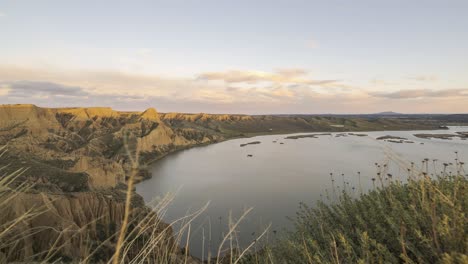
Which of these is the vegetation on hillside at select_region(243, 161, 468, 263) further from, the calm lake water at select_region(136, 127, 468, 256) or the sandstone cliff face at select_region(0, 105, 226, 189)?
the sandstone cliff face at select_region(0, 105, 226, 189)

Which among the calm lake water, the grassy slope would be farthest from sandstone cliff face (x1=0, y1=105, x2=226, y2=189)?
the grassy slope

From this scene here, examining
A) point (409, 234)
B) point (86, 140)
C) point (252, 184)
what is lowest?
point (252, 184)

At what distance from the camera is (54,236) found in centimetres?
1097

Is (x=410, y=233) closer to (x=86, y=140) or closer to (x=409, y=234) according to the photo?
(x=409, y=234)

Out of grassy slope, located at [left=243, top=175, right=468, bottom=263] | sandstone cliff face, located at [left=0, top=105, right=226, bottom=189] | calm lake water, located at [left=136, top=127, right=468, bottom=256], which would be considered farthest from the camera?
sandstone cliff face, located at [left=0, top=105, right=226, bottom=189]

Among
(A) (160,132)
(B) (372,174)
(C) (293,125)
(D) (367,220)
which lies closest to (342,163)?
(B) (372,174)

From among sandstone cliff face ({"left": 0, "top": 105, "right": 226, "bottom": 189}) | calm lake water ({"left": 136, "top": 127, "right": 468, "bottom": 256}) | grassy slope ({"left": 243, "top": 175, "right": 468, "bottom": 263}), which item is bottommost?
calm lake water ({"left": 136, "top": 127, "right": 468, "bottom": 256})

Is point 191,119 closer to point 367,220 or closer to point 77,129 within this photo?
point 77,129

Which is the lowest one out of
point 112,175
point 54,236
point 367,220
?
point 112,175

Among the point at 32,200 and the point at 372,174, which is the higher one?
the point at 32,200

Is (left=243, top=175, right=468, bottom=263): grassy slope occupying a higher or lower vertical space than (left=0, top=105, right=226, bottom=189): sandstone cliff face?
higher

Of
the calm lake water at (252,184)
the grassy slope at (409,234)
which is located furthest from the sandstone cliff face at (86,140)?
the grassy slope at (409,234)

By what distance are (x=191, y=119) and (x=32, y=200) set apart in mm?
124630

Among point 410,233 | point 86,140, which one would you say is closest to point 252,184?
point 410,233
